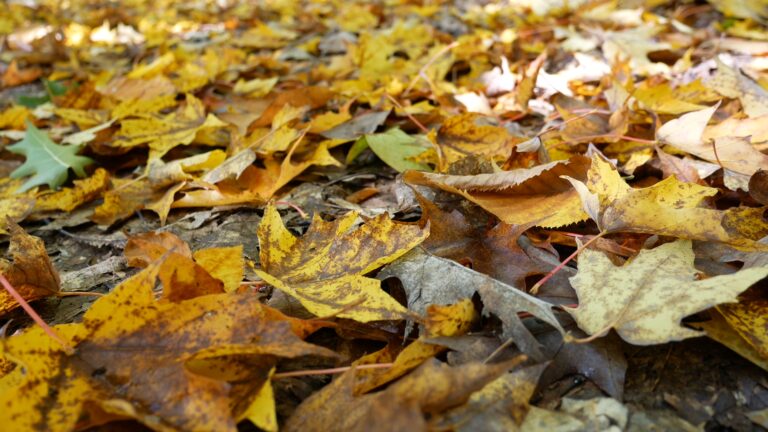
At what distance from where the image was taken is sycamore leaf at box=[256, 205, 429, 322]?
692 millimetres

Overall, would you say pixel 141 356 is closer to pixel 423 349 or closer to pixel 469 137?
pixel 423 349

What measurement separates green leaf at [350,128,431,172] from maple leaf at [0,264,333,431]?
66 cm

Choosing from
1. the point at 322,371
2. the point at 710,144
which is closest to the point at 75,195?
the point at 322,371

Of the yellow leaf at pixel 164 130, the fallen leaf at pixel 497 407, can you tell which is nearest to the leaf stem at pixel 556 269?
the fallen leaf at pixel 497 407

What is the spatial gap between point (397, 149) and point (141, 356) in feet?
2.59

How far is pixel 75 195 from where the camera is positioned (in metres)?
1.25

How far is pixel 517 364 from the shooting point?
0.62 metres

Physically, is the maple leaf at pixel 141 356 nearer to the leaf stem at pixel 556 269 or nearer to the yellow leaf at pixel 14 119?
the leaf stem at pixel 556 269

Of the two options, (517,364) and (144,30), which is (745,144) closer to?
(517,364)

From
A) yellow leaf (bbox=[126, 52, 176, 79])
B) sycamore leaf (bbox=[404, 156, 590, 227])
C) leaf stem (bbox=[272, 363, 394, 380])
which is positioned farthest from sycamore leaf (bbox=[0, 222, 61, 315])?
yellow leaf (bbox=[126, 52, 176, 79])

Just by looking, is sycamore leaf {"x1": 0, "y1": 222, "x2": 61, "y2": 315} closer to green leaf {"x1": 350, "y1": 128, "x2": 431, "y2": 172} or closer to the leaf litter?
the leaf litter

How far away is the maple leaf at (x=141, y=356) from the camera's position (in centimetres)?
54

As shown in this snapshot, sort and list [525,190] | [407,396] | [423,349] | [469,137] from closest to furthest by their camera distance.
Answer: [407,396] → [423,349] → [525,190] → [469,137]

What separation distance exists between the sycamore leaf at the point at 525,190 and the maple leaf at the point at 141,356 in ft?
1.38
